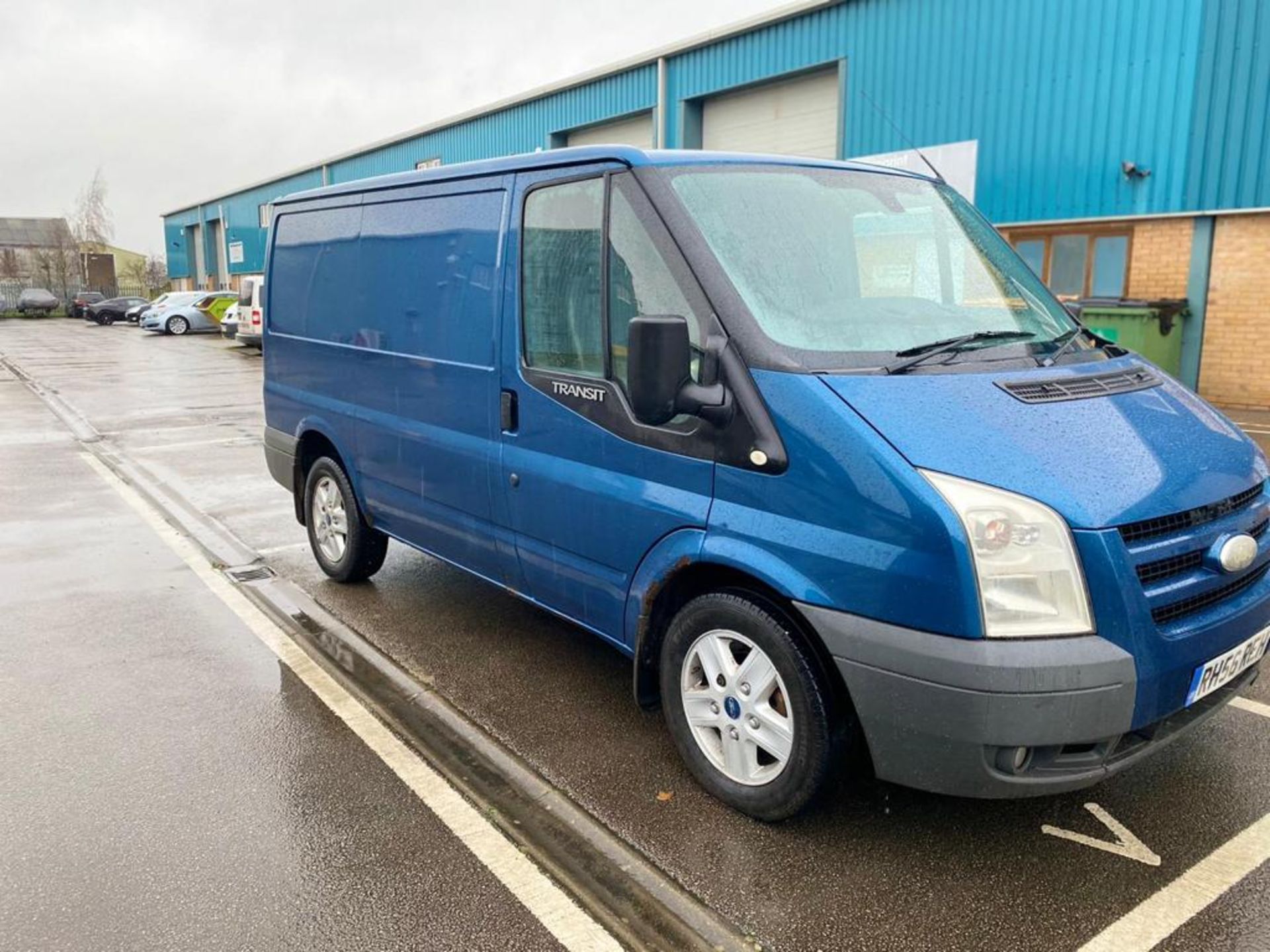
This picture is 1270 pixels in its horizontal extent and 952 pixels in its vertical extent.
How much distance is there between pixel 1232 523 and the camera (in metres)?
2.90

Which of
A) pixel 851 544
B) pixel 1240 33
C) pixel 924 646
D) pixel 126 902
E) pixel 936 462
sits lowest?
pixel 126 902

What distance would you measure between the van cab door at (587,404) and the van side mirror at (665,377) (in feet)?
0.38

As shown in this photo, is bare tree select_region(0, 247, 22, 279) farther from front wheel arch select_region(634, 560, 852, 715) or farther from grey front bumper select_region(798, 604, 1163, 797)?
grey front bumper select_region(798, 604, 1163, 797)

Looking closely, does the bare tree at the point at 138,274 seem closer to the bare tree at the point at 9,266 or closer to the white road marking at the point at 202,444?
the bare tree at the point at 9,266

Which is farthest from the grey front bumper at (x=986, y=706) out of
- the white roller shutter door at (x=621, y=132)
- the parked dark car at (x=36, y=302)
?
the parked dark car at (x=36, y=302)

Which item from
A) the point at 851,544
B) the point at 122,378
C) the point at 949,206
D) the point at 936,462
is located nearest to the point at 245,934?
the point at 851,544

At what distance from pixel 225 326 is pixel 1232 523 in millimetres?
31482

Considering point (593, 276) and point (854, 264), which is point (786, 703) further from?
point (593, 276)

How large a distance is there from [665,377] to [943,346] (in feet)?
3.13

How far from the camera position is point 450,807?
330 cm

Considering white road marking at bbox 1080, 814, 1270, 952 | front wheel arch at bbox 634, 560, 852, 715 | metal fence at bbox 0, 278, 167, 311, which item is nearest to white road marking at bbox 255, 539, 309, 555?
front wheel arch at bbox 634, 560, 852, 715

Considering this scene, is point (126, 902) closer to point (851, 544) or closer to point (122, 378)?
point (851, 544)

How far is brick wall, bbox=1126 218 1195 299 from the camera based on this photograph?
12.9 meters

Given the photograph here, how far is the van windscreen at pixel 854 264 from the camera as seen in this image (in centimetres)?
310
